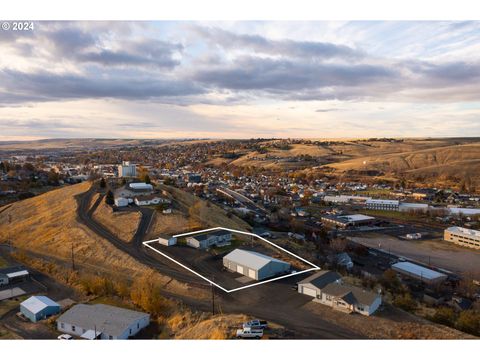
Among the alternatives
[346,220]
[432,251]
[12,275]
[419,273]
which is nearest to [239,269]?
[12,275]

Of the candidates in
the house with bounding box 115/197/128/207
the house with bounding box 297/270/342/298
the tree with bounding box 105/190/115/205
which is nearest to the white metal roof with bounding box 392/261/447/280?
the house with bounding box 297/270/342/298

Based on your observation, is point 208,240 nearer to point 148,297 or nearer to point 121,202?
point 148,297

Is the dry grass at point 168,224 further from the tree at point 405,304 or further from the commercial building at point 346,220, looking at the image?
the commercial building at point 346,220

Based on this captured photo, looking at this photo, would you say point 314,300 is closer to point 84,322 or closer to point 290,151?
point 84,322

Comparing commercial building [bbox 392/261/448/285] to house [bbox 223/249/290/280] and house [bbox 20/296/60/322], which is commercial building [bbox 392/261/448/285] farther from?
house [bbox 20/296/60/322]

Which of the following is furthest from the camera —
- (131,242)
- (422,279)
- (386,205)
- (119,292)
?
(386,205)

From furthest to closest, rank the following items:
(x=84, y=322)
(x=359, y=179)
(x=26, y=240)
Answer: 1. (x=359, y=179)
2. (x=26, y=240)
3. (x=84, y=322)

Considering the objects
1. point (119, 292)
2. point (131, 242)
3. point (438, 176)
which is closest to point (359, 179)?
point (438, 176)
